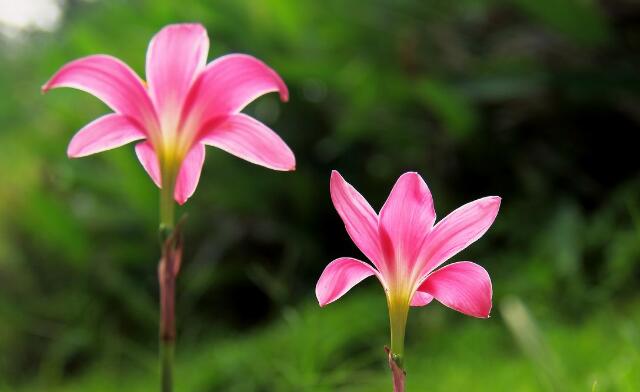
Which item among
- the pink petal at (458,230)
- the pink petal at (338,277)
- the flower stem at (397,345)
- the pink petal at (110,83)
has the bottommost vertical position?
the flower stem at (397,345)

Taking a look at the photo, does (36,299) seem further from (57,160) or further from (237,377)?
(237,377)

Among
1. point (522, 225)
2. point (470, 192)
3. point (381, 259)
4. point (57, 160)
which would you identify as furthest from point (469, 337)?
point (57, 160)

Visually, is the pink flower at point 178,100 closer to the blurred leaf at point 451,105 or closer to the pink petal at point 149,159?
the pink petal at point 149,159

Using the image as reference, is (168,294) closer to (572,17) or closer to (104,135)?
(104,135)

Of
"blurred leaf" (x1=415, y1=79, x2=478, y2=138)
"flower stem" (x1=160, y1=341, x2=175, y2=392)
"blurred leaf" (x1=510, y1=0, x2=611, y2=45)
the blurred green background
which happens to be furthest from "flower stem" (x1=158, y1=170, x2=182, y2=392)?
"blurred leaf" (x1=510, y1=0, x2=611, y2=45)

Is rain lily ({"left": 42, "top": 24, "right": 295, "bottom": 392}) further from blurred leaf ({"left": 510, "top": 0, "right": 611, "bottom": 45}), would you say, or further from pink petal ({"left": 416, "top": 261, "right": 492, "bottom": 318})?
blurred leaf ({"left": 510, "top": 0, "right": 611, "bottom": 45})

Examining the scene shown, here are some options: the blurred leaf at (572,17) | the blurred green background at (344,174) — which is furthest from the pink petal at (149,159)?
the blurred leaf at (572,17)

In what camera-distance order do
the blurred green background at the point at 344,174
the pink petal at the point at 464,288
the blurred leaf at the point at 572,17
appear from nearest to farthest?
the pink petal at the point at 464,288 < the blurred green background at the point at 344,174 < the blurred leaf at the point at 572,17

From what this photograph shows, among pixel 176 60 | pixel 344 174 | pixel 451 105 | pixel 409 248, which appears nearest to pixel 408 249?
pixel 409 248
